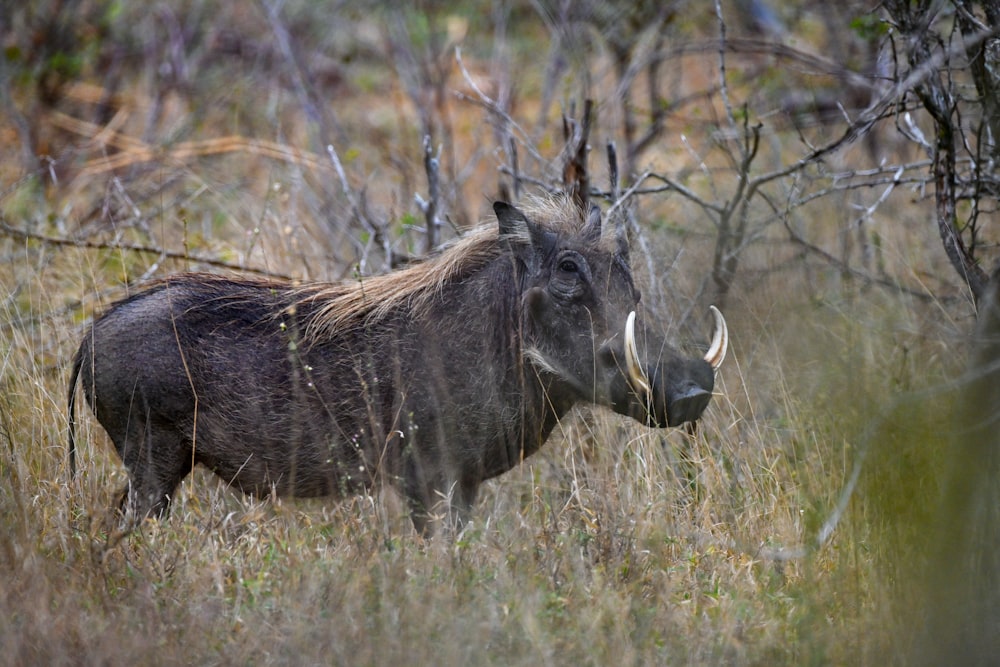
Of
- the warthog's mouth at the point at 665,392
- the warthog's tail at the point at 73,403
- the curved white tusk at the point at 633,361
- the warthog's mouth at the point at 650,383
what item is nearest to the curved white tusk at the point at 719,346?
the warthog's mouth at the point at 650,383

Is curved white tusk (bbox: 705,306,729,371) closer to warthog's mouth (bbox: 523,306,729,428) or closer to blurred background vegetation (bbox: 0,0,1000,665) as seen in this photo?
warthog's mouth (bbox: 523,306,729,428)

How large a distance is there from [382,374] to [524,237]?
68 centimetres

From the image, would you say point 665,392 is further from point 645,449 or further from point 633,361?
point 645,449

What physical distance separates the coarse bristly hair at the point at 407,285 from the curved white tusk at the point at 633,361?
0.54 metres

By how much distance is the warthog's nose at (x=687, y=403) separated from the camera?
3410mm

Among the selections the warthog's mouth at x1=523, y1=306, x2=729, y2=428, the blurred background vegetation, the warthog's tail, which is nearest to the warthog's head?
the warthog's mouth at x1=523, y1=306, x2=729, y2=428

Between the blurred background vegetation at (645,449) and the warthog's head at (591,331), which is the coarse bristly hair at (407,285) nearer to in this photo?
the warthog's head at (591,331)

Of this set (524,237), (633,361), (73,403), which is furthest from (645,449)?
(73,403)

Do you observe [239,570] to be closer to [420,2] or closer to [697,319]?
[697,319]

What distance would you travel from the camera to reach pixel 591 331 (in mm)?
3629

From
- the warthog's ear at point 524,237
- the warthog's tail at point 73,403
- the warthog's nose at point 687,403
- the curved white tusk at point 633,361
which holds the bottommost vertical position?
the warthog's tail at point 73,403

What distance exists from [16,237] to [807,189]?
4077 millimetres

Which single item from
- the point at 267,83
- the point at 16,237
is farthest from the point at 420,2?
the point at 16,237

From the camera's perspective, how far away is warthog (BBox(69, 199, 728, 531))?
354cm
